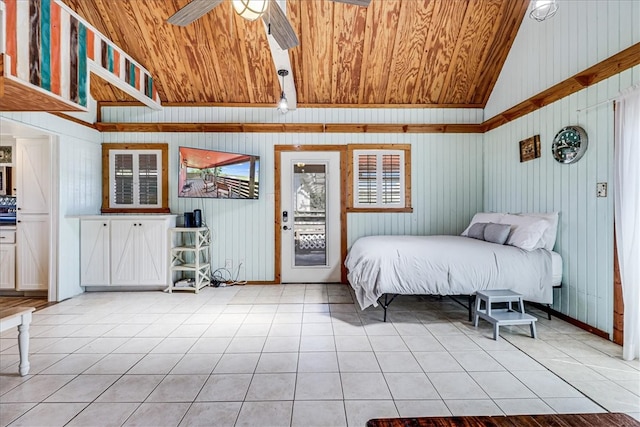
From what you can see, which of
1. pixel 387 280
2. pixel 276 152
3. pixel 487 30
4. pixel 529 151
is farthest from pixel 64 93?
pixel 529 151

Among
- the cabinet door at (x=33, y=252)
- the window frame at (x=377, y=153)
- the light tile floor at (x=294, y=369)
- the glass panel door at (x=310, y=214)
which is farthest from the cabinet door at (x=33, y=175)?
the window frame at (x=377, y=153)

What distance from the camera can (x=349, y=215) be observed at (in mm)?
4977

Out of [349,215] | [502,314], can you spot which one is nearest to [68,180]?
[349,215]

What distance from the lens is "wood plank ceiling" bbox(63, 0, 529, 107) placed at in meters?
3.66

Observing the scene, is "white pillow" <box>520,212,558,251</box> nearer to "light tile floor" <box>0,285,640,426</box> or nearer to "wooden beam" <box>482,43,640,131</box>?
"light tile floor" <box>0,285,640,426</box>

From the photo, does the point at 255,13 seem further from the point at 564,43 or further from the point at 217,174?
the point at 564,43

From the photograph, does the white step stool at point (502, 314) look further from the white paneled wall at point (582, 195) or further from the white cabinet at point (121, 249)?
the white cabinet at point (121, 249)

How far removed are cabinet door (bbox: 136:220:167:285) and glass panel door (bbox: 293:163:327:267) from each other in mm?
2001

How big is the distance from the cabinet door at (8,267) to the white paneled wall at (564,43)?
7.37m

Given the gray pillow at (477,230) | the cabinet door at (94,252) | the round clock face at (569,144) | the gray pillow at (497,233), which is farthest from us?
the cabinet door at (94,252)

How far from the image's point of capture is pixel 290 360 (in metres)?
2.45

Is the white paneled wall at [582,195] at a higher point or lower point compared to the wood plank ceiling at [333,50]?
lower

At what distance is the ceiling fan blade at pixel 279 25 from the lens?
2113mm

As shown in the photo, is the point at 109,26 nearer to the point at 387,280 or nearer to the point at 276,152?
the point at 276,152
